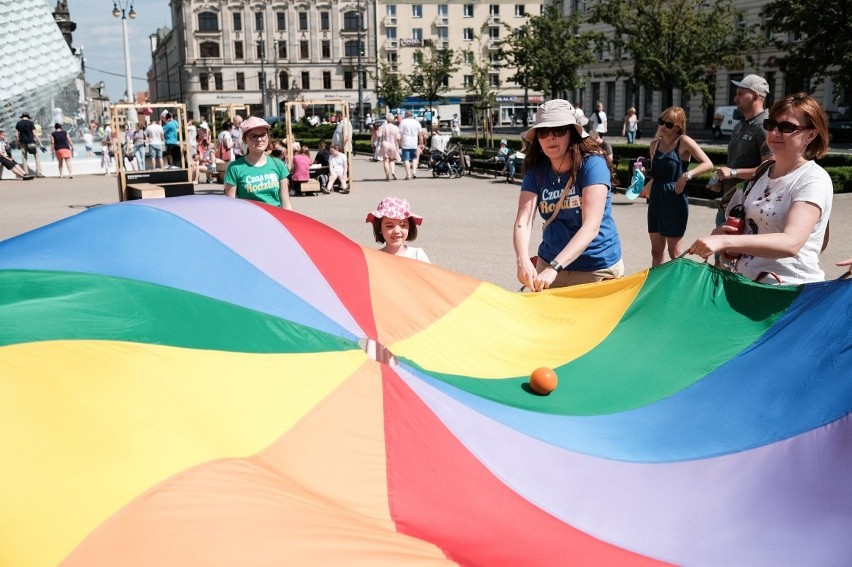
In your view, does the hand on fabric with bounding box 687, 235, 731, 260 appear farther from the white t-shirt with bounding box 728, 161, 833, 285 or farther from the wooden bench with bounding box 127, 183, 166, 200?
the wooden bench with bounding box 127, 183, 166, 200

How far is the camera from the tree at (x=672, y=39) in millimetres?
36938

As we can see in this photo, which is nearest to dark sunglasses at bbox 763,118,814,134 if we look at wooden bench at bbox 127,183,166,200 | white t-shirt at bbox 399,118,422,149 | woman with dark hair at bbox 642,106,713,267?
woman with dark hair at bbox 642,106,713,267

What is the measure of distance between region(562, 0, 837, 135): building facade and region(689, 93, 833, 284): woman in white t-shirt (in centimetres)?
3804

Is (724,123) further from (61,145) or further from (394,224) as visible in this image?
(394,224)

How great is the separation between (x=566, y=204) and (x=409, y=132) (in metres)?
20.5

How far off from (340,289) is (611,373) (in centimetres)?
132

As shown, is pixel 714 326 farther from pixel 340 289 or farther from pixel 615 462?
pixel 340 289

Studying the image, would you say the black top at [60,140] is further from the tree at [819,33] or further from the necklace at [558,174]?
the necklace at [558,174]

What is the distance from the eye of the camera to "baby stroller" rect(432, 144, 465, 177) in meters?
26.3

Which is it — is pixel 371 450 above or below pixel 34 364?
below

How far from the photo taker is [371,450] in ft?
9.34

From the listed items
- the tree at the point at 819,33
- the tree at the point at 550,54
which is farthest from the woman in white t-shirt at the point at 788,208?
the tree at the point at 550,54

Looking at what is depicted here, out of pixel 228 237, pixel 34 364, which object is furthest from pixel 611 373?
pixel 34 364

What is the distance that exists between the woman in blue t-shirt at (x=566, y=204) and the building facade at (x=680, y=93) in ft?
123
